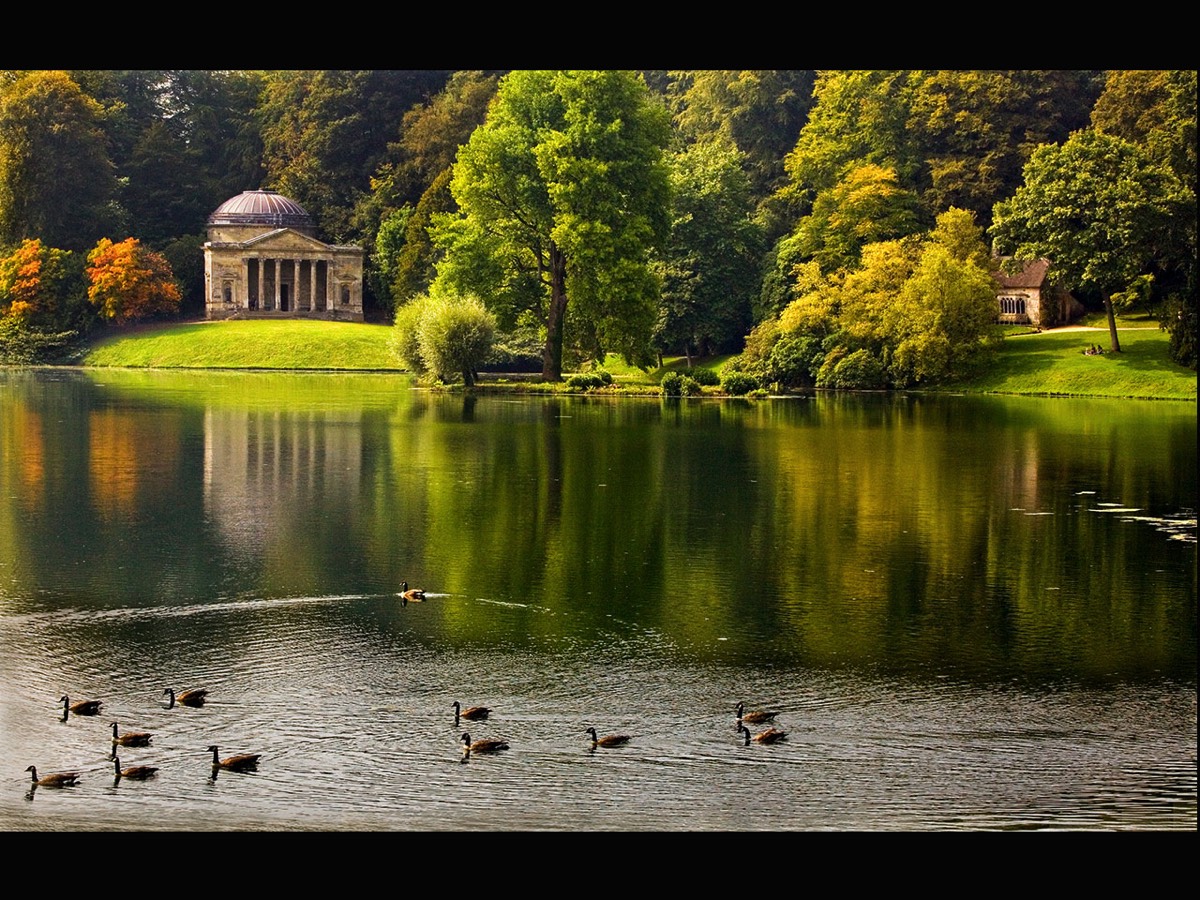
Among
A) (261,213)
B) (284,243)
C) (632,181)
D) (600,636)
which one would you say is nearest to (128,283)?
(284,243)

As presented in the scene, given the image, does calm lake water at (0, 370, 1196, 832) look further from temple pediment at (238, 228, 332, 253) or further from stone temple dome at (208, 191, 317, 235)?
stone temple dome at (208, 191, 317, 235)

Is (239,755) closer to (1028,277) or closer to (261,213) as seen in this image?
(1028,277)

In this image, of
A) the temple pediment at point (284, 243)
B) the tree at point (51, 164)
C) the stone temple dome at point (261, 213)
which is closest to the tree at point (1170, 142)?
the temple pediment at point (284, 243)

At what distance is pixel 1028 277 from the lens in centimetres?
7756

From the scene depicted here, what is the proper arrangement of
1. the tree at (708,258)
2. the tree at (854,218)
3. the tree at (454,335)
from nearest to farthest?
the tree at (454,335) → the tree at (854,218) → the tree at (708,258)

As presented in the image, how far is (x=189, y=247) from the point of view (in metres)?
104

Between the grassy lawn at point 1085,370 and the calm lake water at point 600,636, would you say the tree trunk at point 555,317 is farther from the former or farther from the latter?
the calm lake water at point 600,636

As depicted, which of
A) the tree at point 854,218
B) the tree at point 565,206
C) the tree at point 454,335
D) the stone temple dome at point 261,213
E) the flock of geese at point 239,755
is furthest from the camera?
the stone temple dome at point 261,213

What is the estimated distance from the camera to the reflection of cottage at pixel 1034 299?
76.5 metres

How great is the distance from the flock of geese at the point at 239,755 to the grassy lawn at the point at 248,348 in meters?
66.8

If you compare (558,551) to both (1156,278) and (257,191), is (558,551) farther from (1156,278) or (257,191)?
(257,191)

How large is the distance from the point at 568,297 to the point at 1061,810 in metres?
54.8

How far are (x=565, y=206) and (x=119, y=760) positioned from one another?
171 ft

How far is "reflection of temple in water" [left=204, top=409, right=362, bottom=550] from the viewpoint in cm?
2686
